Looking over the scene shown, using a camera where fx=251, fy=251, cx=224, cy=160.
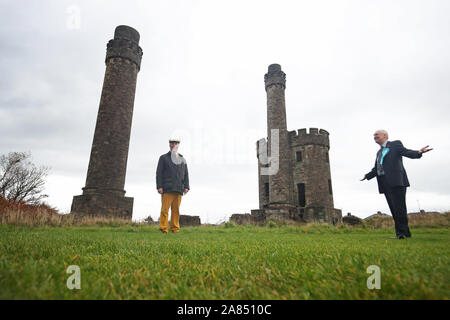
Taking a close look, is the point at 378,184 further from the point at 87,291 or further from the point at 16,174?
the point at 16,174

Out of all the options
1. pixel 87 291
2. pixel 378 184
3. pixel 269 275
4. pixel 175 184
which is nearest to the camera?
pixel 87 291

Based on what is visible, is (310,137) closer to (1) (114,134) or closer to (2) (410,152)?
(1) (114,134)

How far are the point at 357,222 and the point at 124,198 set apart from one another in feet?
45.5

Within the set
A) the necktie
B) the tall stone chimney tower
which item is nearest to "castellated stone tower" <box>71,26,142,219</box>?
the tall stone chimney tower

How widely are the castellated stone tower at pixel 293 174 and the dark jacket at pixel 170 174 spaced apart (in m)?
13.6

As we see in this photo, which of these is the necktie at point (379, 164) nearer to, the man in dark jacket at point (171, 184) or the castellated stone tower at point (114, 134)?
the man in dark jacket at point (171, 184)

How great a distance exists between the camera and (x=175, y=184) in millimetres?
6812

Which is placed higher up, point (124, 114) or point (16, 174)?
point (124, 114)

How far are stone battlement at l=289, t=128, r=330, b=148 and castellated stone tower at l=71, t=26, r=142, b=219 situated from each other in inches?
596

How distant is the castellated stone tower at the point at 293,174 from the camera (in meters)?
20.0

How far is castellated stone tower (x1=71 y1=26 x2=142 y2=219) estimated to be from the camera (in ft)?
44.4

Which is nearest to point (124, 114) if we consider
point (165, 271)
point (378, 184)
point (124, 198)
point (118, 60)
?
point (118, 60)

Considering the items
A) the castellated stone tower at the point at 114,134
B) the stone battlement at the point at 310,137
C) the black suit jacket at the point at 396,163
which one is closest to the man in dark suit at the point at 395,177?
the black suit jacket at the point at 396,163

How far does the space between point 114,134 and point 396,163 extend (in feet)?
45.9
